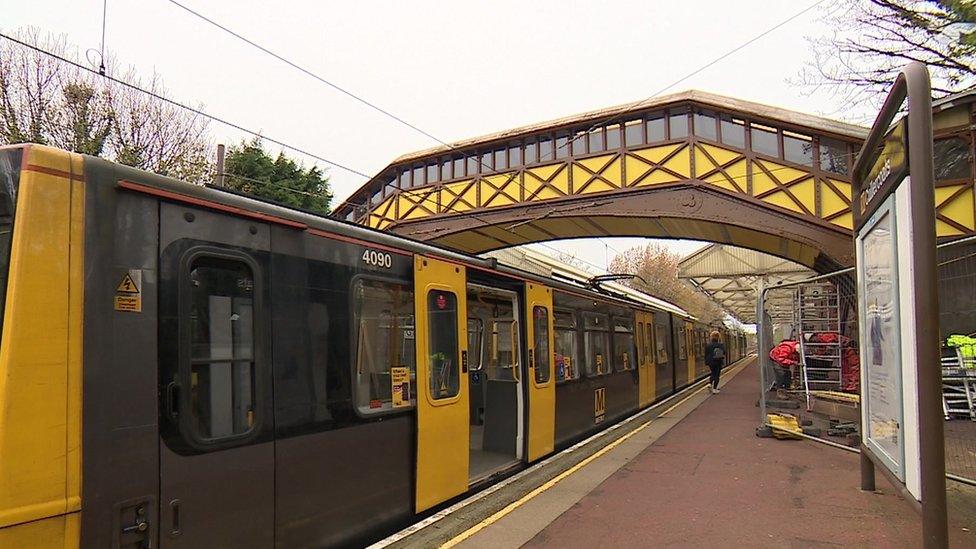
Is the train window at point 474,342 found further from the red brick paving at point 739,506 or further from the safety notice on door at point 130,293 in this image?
the safety notice on door at point 130,293

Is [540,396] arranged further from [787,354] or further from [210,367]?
[787,354]

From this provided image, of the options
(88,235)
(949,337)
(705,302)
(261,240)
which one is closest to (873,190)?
(261,240)

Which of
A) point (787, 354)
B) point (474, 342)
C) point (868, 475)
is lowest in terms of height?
point (868, 475)

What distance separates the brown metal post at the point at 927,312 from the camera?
3.55m

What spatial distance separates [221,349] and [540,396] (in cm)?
521

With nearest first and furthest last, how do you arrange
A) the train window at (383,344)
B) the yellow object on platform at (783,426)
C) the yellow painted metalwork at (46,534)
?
the yellow painted metalwork at (46,534), the train window at (383,344), the yellow object on platform at (783,426)

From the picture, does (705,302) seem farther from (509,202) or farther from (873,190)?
(873,190)

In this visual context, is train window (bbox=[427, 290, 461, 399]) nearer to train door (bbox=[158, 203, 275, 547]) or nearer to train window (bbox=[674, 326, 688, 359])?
train door (bbox=[158, 203, 275, 547])

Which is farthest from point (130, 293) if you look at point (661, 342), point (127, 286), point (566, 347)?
point (661, 342)

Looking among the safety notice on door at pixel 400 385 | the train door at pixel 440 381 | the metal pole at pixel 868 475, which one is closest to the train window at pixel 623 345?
the metal pole at pixel 868 475

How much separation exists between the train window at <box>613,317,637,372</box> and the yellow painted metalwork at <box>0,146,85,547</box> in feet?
32.7

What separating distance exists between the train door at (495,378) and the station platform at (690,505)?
49 centimetres

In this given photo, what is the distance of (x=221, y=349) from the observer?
12.0 ft

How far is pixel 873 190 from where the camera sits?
4.86 meters
